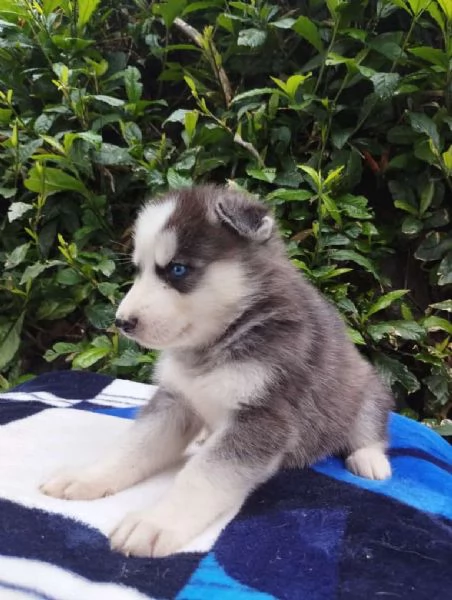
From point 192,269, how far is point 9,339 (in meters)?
2.09

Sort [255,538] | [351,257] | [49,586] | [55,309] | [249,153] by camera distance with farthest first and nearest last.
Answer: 1. [55,309]
2. [249,153]
3. [351,257]
4. [255,538]
5. [49,586]

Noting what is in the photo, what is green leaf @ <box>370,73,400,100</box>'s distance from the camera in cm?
280

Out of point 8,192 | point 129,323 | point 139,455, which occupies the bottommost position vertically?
point 8,192

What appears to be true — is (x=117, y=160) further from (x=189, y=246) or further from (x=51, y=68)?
(x=189, y=246)

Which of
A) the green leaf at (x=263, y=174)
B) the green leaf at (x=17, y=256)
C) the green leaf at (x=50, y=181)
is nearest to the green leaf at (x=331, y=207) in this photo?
the green leaf at (x=263, y=174)

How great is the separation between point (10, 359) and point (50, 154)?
3.73 ft

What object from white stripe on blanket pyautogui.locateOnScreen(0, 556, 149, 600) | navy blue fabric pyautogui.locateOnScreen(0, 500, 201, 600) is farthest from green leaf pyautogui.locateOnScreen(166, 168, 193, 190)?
white stripe on blanket pyautogui.locateOnScreen(0, 556, 149, 600)

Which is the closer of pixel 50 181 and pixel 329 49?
pixel 329 49

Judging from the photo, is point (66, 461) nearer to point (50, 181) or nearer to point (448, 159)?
point (50, 181)

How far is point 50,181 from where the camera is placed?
126 inches

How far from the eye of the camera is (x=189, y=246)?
167 centimetres

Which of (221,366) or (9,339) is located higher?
(221,366)

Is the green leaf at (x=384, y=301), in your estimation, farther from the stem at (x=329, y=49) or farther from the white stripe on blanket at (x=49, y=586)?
the white stripe on blanket at (x=49, y=586)

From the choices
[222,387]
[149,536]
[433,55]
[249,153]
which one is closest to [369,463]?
[222,387]
